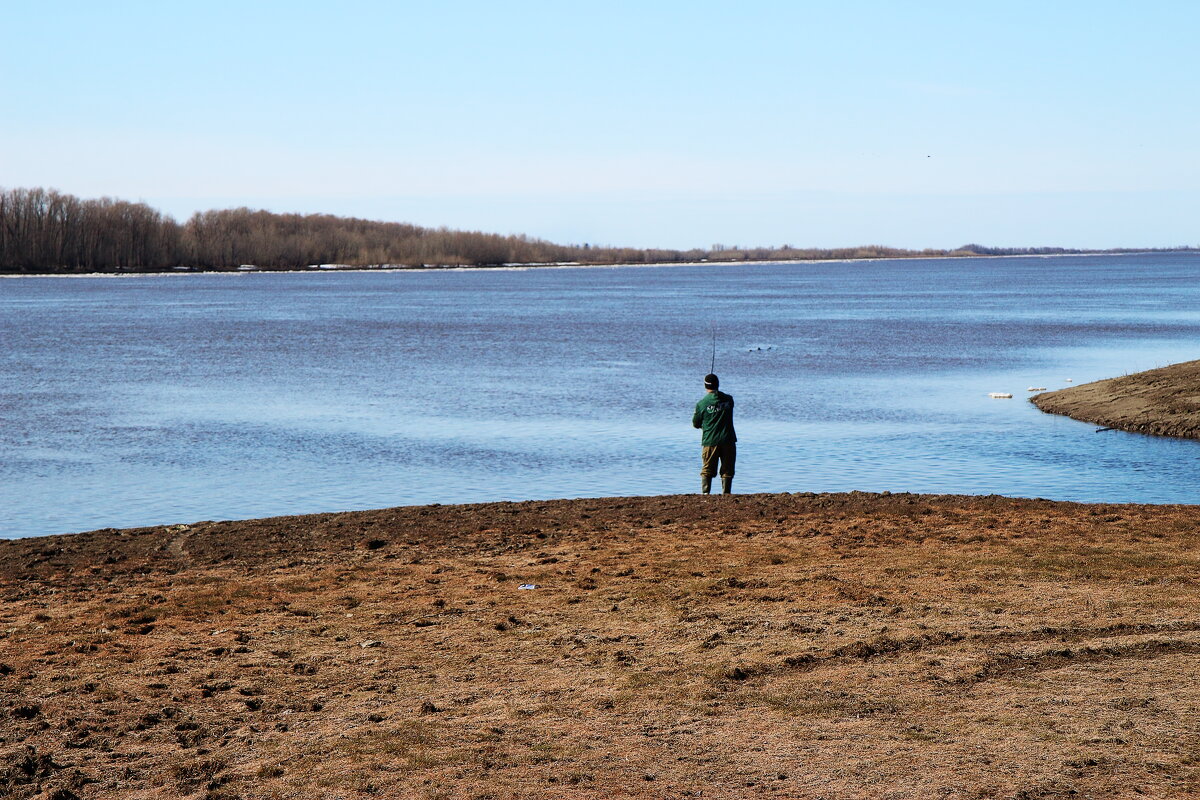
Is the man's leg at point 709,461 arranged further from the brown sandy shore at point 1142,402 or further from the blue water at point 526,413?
the brown sandy shore at point 1142,402

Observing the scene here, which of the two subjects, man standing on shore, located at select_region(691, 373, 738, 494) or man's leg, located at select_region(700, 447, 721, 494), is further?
man's leg, located at select_region(700, 447, 721, 494)

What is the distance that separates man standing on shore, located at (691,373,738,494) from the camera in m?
15.4

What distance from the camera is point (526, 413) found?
30281 mm

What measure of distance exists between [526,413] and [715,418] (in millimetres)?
15104

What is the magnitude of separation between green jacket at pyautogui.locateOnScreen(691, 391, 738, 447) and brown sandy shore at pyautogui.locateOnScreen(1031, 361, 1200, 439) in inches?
535

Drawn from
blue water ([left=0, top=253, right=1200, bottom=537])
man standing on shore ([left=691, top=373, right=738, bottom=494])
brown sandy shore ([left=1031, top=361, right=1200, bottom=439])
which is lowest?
blue water ([left=0, top=253, right=1200, bottom=537])

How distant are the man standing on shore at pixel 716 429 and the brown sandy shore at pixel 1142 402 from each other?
1337 centimetres

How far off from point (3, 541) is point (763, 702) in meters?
9.97

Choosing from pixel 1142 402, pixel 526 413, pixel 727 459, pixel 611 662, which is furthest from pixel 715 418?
pixel 1142 402

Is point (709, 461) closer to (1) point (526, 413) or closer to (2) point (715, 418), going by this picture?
(2) point (715, 418)

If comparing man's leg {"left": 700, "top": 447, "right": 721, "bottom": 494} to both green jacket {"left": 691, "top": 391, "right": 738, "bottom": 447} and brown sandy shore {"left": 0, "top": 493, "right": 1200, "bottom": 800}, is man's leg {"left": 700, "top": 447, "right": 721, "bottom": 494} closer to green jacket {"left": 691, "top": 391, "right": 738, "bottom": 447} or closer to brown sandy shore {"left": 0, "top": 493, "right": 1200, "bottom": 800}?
green jacket {"left": 691, "top": 391, "right": 738, "bottom": 447}

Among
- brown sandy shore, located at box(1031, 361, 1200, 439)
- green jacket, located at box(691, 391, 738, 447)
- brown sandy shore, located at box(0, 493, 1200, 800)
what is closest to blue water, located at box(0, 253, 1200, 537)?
brown sandy shore, located at box(1031, 361, 1200, 439)

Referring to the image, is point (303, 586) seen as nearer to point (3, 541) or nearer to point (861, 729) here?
point (3, 541)

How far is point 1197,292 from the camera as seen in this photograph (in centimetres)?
11012
